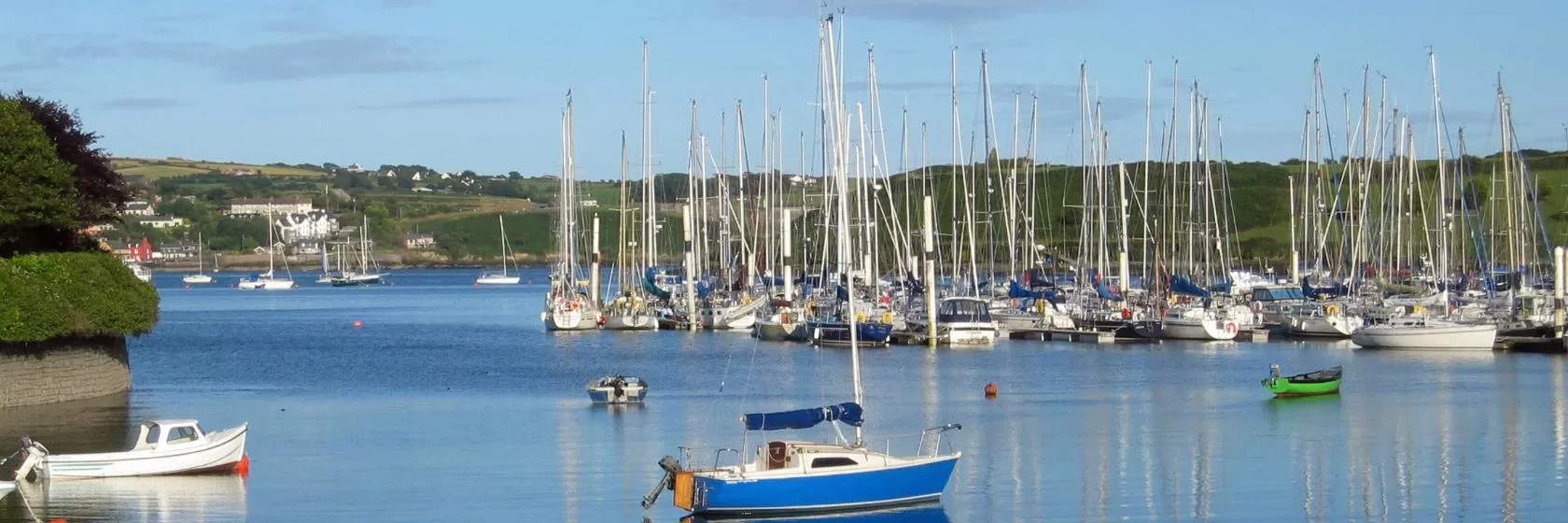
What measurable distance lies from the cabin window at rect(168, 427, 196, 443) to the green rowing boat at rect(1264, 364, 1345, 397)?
97.5 ft

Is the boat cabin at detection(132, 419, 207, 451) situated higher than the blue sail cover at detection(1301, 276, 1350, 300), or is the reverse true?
the blue sail cover at detection(1301, 276, 1350, 300)

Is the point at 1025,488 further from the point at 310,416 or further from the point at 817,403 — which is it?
the point at 310,416

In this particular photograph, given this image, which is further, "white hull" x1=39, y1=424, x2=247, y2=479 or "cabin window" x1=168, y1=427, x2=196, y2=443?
"cabin window" x1=168, y1=427, x2=196, y2=443

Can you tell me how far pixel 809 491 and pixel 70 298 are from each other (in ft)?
84.7

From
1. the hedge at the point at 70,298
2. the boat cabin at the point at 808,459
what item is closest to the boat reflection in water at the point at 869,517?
the boat cabin at the point at 808,459

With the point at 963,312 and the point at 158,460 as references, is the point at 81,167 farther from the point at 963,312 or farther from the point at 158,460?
the point at 963,312

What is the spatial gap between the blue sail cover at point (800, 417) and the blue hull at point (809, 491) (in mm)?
1168

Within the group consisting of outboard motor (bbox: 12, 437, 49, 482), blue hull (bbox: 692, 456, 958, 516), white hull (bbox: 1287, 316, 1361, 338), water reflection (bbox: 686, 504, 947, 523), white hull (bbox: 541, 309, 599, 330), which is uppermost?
white hull (bbox: 541, 309, 599, 330)

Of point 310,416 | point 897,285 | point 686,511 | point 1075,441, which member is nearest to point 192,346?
point 897,285

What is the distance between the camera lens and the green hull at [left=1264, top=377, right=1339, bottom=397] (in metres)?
53.3

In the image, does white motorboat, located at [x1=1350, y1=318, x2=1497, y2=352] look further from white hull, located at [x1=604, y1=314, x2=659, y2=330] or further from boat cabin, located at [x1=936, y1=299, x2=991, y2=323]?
white hull, located at [x1=604, y1=314, x2=659, y2=330]

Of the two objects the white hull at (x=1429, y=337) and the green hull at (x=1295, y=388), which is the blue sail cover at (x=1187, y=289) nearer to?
the white hull at (x=1429, y=337)

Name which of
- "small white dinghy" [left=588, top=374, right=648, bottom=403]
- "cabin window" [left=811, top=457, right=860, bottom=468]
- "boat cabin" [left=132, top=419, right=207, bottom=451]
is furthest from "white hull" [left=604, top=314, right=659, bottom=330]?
"cabin window" [left=811, top=457, right=860, bottom=468]

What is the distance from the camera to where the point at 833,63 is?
35.1 m
